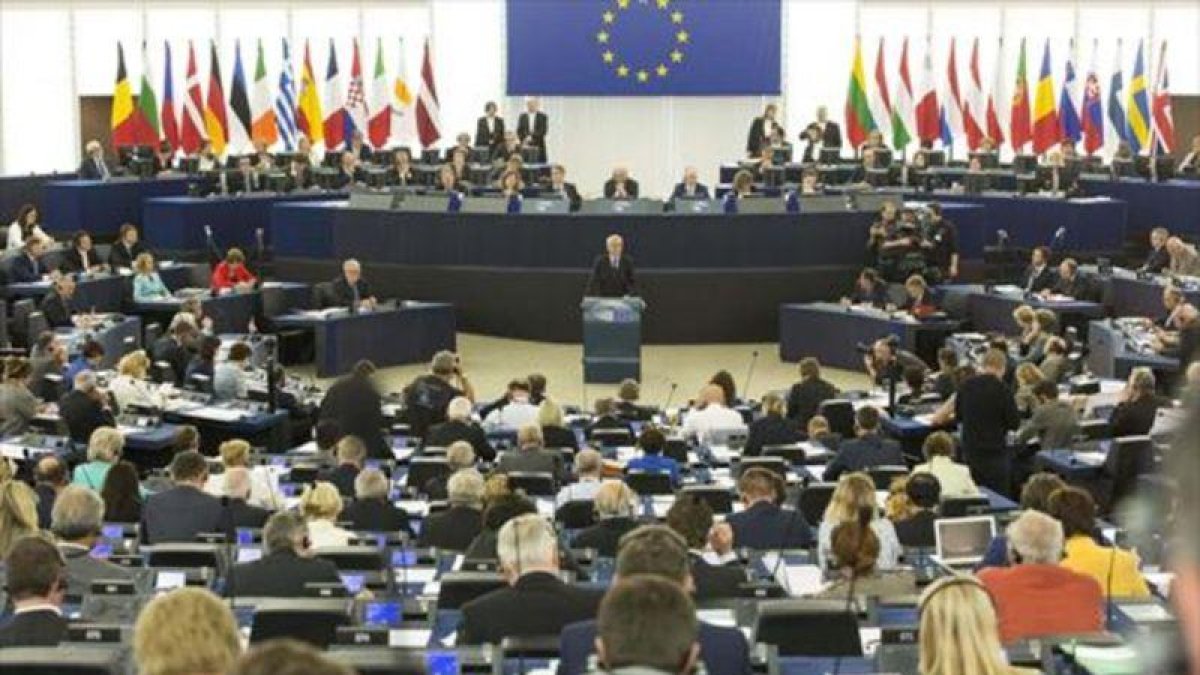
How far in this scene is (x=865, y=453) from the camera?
14.1m

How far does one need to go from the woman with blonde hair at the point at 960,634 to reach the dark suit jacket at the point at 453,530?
558cm

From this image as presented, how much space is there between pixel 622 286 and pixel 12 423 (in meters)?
8.92

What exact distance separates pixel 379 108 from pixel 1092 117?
509 inches

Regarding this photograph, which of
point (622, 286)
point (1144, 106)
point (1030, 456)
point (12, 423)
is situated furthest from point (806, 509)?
point (1144, 106)

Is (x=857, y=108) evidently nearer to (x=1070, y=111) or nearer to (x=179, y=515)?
(x=1070, y=111)

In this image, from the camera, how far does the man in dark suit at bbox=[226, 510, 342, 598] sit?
9094 mm

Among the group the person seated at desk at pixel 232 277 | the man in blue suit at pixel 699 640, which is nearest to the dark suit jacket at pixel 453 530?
the man in blue suit at pixel 699 640

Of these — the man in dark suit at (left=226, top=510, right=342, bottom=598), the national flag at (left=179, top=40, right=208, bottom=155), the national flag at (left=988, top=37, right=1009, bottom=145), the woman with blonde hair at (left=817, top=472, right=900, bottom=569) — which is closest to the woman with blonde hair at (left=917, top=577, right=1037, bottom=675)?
the man in dark suit at (left=226, top=510, right=342, bottom=598)

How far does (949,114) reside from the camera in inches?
1318

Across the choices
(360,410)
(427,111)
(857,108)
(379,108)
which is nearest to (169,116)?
(379,108)

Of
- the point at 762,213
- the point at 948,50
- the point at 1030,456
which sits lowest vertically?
the point at 1030,456

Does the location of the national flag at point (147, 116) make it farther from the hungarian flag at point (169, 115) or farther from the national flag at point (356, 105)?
the national flag at point (356, 105)

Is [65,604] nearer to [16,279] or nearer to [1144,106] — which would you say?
[16,279]

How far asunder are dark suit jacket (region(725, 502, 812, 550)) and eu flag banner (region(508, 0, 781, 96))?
2485cm
